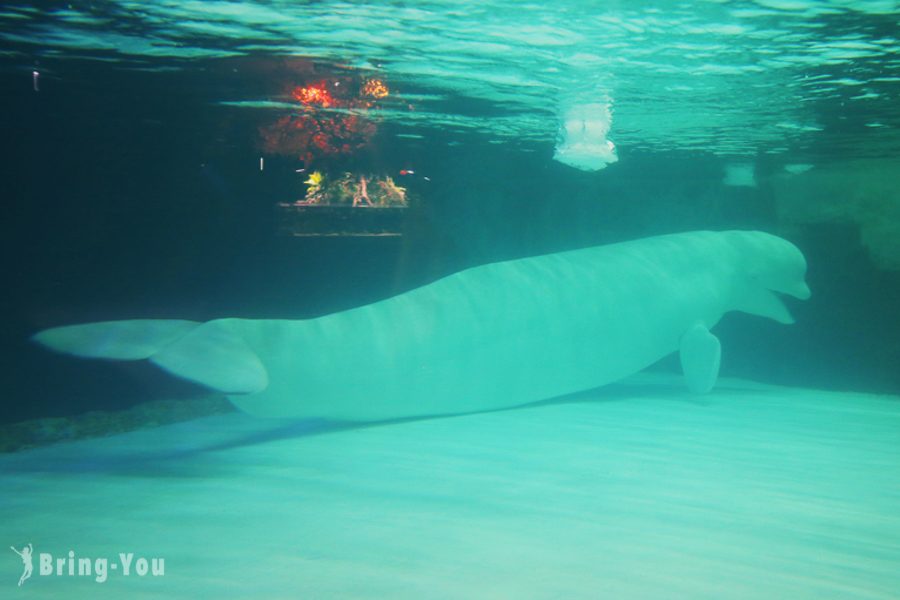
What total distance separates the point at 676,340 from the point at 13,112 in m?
11.2

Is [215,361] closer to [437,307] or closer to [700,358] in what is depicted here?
[437,307]

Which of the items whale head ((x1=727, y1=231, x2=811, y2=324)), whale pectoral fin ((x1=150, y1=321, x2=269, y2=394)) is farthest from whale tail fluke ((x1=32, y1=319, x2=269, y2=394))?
whale head ((x1=727, y1=231, x2=811, y2=324))

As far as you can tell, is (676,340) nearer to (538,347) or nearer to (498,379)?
(538,347)

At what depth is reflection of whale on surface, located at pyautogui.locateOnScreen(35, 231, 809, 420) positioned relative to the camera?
19.3ft

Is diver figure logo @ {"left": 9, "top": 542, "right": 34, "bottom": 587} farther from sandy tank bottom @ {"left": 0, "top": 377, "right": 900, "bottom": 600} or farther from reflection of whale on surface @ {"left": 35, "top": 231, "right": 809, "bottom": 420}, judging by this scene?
reflection of whale on surface @ {"left": 35, "top": 231, "right": 809, "bottom": 420}

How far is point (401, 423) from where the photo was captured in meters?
7.24

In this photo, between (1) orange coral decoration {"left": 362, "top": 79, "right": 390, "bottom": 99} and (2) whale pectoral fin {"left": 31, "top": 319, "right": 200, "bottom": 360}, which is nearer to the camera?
(2) whale pectoral fin {"left": 31, "top": 319, "right": 200, "bottom": 360}

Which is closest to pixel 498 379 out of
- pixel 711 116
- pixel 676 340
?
pixel 676 340

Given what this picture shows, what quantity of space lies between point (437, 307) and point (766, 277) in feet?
21.1

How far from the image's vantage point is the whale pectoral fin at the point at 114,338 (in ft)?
17.0

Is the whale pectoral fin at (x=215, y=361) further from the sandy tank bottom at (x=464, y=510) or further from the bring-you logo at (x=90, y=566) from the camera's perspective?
the bring-you logo at (x=90, y=566)

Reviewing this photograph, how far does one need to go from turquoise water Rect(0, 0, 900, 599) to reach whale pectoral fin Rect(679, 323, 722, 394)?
9 centimetres

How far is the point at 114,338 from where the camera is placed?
555cm

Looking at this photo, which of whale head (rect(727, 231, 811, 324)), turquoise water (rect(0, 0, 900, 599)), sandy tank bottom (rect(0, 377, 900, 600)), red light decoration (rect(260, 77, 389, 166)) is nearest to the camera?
sandy tank bottom (rect(0, 377, 900, 600))
